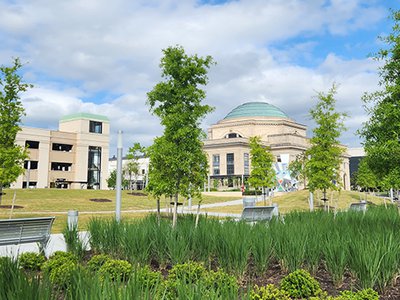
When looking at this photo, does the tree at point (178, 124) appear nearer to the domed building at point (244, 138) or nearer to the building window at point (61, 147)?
the building window at point (61, 147)

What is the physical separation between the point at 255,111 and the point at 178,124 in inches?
3332

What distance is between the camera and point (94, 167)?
6372cm

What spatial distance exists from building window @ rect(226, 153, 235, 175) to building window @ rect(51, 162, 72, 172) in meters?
35.5

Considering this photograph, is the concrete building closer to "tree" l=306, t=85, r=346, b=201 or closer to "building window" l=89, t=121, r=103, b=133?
"building window" l=89, t=121, r=103, b=133

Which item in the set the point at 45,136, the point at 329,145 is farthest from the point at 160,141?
the point at 45,136

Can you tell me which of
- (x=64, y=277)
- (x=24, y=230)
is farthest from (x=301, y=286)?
(x=24, y=230)

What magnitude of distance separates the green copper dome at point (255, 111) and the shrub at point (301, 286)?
88926mm

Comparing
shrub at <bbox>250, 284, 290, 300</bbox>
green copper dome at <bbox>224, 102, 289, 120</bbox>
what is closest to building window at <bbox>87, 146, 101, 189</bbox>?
green copper dome at <bbox>224, 102, 289, 120</bbox>

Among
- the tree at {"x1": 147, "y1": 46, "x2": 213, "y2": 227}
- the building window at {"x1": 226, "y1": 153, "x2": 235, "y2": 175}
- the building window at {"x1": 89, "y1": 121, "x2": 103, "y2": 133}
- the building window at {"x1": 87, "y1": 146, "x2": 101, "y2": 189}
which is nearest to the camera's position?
the tree at {"x1": 147, "y1": 46, "x2": 213, "y2": 227}

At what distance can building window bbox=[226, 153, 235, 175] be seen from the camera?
82.8 m

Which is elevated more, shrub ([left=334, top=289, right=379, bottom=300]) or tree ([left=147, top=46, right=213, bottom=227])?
tree ([left=147, top=46, right=213, bottom=227])

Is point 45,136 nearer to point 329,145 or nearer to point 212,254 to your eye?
point 329,145

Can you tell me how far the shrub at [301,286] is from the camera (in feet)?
14.4

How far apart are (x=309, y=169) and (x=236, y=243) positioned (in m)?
12.5
